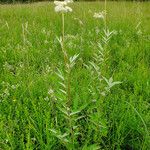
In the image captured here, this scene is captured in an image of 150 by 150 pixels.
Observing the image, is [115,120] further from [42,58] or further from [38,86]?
[42,58]

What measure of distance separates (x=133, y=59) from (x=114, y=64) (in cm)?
31

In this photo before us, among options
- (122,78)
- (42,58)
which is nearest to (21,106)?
(122,78)

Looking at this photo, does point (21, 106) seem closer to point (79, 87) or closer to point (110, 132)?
point (79, 87)

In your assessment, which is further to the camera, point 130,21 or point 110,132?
point 130,21

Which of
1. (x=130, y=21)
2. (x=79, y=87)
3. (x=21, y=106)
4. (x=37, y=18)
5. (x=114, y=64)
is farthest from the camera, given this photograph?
(x=37, y=18)

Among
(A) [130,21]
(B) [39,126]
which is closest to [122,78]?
(B) [39,126]

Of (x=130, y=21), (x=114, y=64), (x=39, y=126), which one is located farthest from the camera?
(x=130, y=21)

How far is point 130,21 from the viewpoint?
8922 millimetres

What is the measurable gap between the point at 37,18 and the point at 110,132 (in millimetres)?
7223

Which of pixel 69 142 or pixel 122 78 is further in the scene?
pixel 122 78

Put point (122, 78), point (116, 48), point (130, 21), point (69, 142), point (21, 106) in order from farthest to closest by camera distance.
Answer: point (130, 21), point (116, 48), point (122, 78), point (21, 106), point (69, 142)

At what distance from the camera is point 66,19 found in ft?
31.1

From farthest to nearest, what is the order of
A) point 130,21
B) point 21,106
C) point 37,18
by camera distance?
point 37,18
point 130,21
point 21,106

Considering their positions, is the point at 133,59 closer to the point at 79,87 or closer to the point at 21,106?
the point at 79,87
